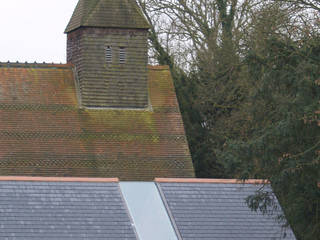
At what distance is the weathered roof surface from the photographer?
32.1 metres

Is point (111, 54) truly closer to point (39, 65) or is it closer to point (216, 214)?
point (39, 65)

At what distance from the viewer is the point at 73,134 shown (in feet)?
98.4

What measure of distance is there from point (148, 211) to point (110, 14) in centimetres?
1488

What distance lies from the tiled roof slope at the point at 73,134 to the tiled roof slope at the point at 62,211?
32.8 ft

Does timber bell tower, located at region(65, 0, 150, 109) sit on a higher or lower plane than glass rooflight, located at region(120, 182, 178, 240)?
higher

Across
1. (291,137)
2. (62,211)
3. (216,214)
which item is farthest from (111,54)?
(291,137)

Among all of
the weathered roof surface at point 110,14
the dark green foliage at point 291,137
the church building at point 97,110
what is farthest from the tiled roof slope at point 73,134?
the dark green foliage at point 291,137

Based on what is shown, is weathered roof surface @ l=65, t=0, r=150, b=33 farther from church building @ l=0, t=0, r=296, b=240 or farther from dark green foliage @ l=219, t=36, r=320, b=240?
dark green foliage @ l=219, t=36, r=320, b=240

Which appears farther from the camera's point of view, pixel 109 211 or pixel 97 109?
pixel 97 109

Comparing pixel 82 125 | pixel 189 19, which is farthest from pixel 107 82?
pixel 189 19

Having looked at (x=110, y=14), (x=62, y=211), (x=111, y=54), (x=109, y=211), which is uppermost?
(x=110, y=14)

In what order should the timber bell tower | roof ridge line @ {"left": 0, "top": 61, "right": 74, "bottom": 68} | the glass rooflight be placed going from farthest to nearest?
roof ridge line @ {"left": 0, "top": 61, "right": 74, "bottom": 68}
the timber bell tower
the glass rooflight

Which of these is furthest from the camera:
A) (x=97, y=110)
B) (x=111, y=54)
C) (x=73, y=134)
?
(x=111, y=54)

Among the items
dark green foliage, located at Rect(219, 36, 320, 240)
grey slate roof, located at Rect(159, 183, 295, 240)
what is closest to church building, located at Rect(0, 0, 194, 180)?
grey slate roof, located at Rect(159, 183, 295, 240)
